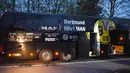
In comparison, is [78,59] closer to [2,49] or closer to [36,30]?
[36,30]

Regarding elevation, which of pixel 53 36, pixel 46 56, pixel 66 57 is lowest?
pixel 66 57

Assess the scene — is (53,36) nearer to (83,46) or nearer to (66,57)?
(66,57)

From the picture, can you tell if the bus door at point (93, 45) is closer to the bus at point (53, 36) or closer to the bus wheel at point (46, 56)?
the bus at point (53, 36)

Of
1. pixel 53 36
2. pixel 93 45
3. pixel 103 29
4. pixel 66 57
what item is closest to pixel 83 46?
pixel 93 45

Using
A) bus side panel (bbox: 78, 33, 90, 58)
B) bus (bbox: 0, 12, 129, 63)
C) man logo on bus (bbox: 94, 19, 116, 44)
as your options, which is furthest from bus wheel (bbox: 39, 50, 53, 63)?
man logo on bus (bbox: 94, 19, 116, 44)

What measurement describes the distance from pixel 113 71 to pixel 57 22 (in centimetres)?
478

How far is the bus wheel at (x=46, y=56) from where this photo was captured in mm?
14618

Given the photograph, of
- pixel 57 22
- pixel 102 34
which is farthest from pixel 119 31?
pixel 57 22

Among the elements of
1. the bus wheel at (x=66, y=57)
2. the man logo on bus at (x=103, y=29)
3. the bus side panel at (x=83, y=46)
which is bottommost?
the bus wheel at (x=66, y=57)

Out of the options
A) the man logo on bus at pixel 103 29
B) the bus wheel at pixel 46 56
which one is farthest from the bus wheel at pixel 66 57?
the man logo on bus at pixel 103 29

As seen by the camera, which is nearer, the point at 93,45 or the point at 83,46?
the point at 83,46

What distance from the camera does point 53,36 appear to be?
48.9 feet

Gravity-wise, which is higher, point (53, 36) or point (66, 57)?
point (53, 36)

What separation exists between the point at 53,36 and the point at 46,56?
1.25m
